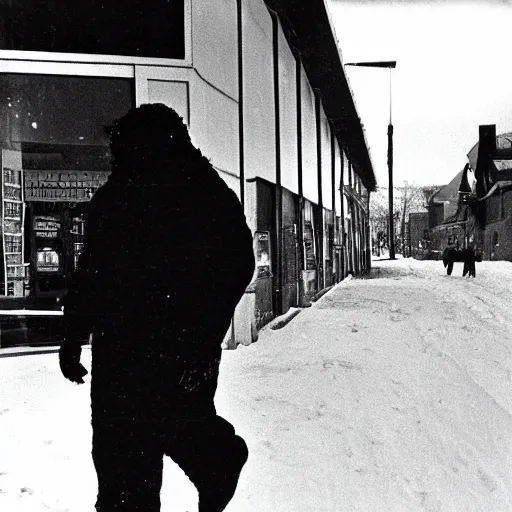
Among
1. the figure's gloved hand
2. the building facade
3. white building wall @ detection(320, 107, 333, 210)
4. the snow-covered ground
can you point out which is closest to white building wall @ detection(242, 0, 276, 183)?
the building facade

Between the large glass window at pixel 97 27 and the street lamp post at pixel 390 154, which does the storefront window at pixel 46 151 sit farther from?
the street lamp post at pixel 390 154

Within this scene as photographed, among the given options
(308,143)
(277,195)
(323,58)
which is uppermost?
(323,58)

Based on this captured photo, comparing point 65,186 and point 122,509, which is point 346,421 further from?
point 65,186

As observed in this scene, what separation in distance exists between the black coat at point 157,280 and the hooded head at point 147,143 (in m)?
0.02

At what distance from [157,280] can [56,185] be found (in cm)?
167

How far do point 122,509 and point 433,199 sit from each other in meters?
1.90

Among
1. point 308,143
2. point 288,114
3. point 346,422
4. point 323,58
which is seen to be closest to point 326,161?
point 308,143

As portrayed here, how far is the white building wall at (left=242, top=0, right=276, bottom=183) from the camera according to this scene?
8.70ft

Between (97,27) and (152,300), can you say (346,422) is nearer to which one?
(152,300)

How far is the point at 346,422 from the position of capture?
2.22 m

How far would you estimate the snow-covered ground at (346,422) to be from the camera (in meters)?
1.63

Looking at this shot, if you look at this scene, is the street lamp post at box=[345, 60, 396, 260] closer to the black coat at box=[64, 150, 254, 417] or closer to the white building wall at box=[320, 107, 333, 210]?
the black coat at box=[64, 150, 254, 417]

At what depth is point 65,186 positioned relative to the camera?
8.64 feet

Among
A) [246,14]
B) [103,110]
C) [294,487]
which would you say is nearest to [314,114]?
[246,14]
